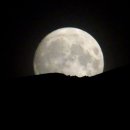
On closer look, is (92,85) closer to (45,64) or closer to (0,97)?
(0,97)

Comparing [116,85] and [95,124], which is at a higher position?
[116,85]

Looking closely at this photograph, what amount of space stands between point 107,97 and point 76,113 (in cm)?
41

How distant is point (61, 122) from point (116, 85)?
2.68 ft

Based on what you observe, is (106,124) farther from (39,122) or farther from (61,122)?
(39,122)

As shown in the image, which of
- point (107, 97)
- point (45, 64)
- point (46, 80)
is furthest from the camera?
point (45, 64)

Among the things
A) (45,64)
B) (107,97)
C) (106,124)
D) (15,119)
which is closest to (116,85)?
(107,97)

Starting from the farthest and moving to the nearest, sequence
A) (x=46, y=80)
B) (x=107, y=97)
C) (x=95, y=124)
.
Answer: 1. (x=46, y=80)
2. (x=107, y=97)
3. (x=95, y=124)

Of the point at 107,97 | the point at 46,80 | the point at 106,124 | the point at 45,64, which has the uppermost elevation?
the point at 45,64

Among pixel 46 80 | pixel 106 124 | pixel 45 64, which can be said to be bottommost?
pixel 106 124

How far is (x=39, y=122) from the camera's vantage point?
3.00 meters

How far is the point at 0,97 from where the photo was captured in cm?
322

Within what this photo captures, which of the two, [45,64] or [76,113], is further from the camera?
[45,64]

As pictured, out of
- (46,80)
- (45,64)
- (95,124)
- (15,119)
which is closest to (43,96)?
(46,80)

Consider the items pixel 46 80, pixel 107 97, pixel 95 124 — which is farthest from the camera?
pixel 46 80
